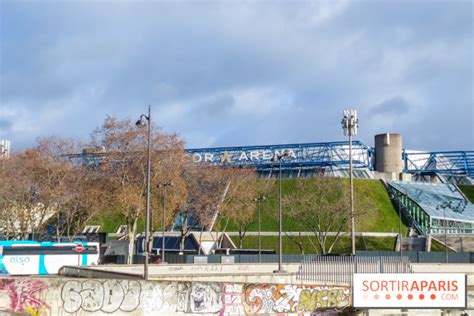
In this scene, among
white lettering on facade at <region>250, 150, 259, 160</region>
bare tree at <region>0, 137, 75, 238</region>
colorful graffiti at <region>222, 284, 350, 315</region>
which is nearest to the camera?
colorful graffiti at <region>222, 284, 350, 315</region>

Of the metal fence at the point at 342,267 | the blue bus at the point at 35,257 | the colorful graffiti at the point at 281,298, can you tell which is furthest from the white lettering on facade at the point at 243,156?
the colorful graffiti at the point at 281,298

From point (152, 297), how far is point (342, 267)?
15.0 meters

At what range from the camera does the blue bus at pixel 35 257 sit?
51.3 metres

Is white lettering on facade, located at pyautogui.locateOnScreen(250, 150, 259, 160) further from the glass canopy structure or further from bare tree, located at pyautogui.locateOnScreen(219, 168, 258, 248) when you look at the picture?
bare tree, located at pyautogui.locateOnScreen(219, 168, 258, 248)

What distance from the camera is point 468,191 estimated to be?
108312 mm

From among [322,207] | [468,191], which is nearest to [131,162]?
[322,207]

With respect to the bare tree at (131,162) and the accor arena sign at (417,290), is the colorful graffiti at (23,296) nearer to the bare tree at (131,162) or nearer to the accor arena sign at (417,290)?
the accor arena sign at (417,290)

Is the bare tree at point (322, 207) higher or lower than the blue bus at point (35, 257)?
higher

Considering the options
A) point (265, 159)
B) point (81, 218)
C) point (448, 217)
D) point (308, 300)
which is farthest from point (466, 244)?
point (308, 300)

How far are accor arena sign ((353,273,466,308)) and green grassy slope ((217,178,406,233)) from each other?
50833mm

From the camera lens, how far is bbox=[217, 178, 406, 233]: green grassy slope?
278 feet

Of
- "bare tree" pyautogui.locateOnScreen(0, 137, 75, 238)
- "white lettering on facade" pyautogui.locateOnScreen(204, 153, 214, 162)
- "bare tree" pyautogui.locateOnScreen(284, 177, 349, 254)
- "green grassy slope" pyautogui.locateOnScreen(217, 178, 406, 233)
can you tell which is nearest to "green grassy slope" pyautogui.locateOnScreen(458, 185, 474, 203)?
"green grassy slope" pyautogui.locateOnScreen(217, 178, 406, 233)

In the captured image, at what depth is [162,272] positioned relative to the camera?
44781 mm

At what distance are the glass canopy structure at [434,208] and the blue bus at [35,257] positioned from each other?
51691 millimetres
